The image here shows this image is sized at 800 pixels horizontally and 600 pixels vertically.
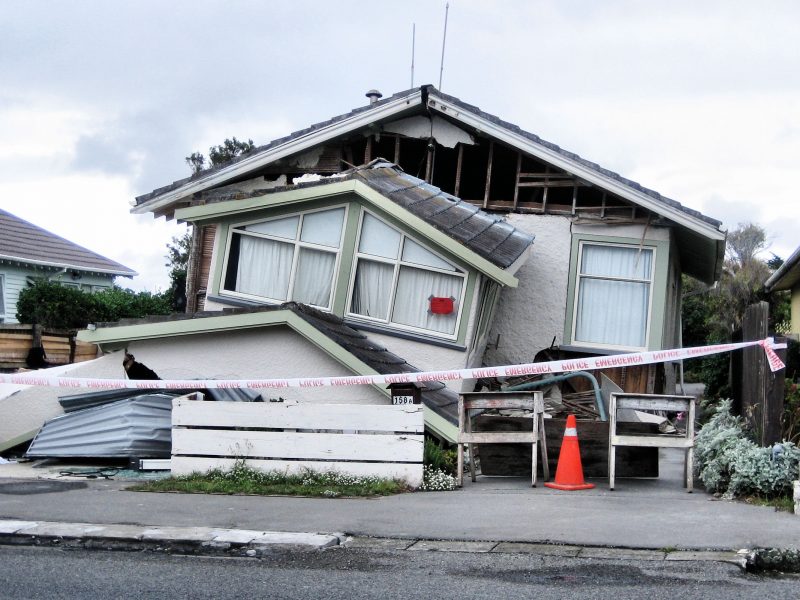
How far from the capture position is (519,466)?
1061cm

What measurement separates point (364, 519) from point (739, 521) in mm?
3053

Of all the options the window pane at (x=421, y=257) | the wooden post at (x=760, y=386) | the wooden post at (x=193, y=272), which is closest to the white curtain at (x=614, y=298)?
the window pane at (x=421, y=257)

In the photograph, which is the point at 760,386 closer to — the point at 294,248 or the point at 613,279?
the point at 294,248

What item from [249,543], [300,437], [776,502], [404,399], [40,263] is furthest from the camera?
[40,263]

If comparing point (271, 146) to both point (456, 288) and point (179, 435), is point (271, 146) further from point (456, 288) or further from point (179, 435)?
point (179, 435)

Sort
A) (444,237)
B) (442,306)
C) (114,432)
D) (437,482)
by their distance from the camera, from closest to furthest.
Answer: (437,482) < (114,432) < (444,237) < (442,306)

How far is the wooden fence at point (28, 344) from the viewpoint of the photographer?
1986 centimetres

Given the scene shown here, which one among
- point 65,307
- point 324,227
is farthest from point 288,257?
point 65,307

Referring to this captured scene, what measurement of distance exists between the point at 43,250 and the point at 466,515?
94.1 feet

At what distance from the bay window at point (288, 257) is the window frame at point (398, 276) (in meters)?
0.30

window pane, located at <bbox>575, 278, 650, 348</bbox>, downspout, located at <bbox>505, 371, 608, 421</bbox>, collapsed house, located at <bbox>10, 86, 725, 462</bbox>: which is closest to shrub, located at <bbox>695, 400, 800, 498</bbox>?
downspout, located at <bbox>505, 371, 608, 421</bbox>

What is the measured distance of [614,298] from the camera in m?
17.0

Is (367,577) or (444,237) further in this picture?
(444,237)

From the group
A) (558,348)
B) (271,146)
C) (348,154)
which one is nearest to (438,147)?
(348,154)
